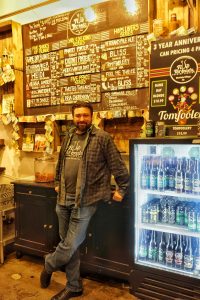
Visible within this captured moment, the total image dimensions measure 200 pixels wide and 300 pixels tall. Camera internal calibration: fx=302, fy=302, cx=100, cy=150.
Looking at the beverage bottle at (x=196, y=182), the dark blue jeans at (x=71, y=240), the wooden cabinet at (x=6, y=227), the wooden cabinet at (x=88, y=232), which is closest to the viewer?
the beverage bottle at (x=196, y=182)

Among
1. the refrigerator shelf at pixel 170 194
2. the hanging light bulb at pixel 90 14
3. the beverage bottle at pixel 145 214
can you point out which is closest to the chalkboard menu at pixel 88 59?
the hanging light bulb at pixel 90 14

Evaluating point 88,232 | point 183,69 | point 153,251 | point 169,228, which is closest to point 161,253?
point 153,251

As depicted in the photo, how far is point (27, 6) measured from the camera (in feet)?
13.7

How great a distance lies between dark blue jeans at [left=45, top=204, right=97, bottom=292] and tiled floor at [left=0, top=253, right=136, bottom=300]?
0.20 m

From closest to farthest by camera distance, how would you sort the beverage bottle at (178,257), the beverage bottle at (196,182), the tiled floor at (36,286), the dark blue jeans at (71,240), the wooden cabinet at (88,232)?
the beverage bottle at (196,182)
the beverage bottle at (178,257)
the dark blue jeans at (71,240)
the tiled floor at (36,286)
the wooden cabinet at (88,232)

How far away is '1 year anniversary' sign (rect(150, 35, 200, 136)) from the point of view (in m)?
2.59

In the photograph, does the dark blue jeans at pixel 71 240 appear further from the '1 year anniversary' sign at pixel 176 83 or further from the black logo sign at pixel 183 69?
the black logo sign at pixel 183 69

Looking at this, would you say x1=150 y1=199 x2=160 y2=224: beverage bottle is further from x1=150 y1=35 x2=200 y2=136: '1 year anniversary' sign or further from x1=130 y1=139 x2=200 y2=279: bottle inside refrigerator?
x1=150 y1=35 x2=200 y2=136: '1 year anniversary' sign

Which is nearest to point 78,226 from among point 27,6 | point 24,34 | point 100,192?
point 100,192

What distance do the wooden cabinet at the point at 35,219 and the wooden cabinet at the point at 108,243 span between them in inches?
17.5

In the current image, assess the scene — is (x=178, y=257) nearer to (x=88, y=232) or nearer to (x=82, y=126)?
(x=88, y=232)

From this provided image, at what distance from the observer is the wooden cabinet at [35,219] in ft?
10.9

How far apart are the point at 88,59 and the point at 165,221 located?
211 cm

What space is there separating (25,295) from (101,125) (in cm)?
194
